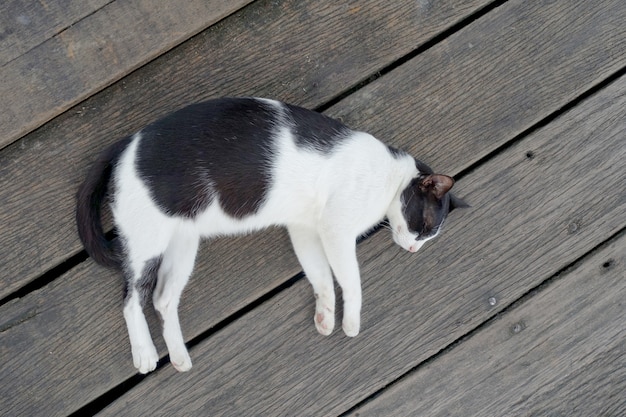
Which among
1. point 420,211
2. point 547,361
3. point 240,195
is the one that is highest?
point 240,195

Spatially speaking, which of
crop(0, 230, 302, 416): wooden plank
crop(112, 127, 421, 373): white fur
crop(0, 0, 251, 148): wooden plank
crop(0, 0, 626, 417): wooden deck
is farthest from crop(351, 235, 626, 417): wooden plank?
crop(0, 0, 251, 148): wooden plank

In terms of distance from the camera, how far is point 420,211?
5.45 feet

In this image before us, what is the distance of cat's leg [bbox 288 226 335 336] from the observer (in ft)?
5.77

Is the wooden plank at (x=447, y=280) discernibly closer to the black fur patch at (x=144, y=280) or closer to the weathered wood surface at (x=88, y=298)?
the weathered wood surface at (x=88, y=298)

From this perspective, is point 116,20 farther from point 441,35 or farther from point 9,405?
point 9,405

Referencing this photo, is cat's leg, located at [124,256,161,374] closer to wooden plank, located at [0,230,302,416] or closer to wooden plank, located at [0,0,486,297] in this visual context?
wooden plank, located at [0,230,302,416]

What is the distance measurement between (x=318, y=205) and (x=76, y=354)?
905 millimetres

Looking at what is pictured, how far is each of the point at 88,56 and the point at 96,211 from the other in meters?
0.48

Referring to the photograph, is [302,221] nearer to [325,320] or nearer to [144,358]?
[325,320]

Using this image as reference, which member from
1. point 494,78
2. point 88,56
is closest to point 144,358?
point 88,56

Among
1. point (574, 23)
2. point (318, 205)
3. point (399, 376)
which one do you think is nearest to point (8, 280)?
point (318, 205)

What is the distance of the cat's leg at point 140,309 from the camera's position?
1582 mm

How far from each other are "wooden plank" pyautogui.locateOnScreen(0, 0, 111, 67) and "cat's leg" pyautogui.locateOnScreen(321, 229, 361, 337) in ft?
3.32

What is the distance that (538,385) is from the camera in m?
1.87
